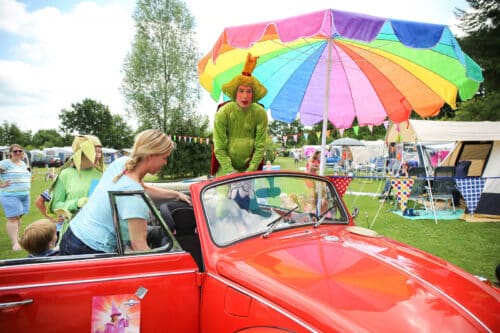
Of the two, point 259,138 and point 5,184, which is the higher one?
point 259,138

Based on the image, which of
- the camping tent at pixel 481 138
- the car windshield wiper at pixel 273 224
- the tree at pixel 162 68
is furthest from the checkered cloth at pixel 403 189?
the tree at pixel 162 68

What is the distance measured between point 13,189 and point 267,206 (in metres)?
5.43

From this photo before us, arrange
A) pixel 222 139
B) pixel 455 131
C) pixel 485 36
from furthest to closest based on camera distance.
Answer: pixel 485 36
pixel 455 131
pixel 222 139

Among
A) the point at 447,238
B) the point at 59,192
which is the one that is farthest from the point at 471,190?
the point at 59,192

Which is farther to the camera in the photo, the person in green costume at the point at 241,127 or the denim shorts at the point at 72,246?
the person in green costume at the point at 241,127

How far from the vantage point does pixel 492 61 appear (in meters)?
18.9

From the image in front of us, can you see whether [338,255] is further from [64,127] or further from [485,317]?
[64,127]

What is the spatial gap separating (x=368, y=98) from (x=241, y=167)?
3.07m

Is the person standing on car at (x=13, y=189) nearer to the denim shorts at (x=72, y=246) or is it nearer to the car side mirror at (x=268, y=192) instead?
the denim shorts at (x=72, y=246)

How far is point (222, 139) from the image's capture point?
3898 millimetres

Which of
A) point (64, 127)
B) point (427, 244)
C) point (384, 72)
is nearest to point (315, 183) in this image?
point (384, 72)

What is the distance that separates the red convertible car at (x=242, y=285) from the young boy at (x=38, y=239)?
0.89 m

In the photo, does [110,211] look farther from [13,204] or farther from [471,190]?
[471,190]

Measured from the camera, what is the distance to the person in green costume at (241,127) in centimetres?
390
